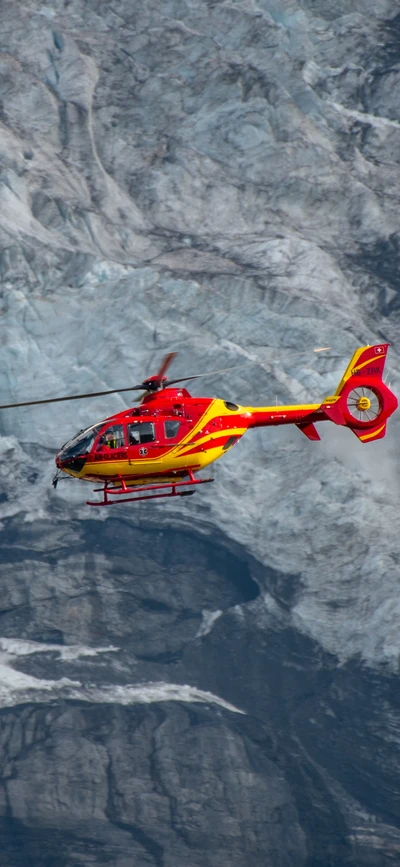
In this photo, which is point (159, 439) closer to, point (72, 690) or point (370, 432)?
point (370, 432)

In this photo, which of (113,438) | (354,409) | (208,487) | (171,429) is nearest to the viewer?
(113,438)

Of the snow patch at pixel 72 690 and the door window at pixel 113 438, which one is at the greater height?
the door window at pixel 113 438

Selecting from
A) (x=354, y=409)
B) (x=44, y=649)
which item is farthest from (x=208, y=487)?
Result: (x=354, y=409)

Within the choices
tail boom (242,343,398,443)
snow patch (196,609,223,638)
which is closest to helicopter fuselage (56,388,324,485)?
tail boom (242,343,398,443)

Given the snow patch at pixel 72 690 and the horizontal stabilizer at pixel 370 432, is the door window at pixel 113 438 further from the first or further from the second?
the snow patch at pixel 72 690

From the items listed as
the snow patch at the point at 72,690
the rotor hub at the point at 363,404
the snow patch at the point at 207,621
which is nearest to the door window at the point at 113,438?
the rotor hub at the point at 363,404

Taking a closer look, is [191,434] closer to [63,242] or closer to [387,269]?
[63,242]
